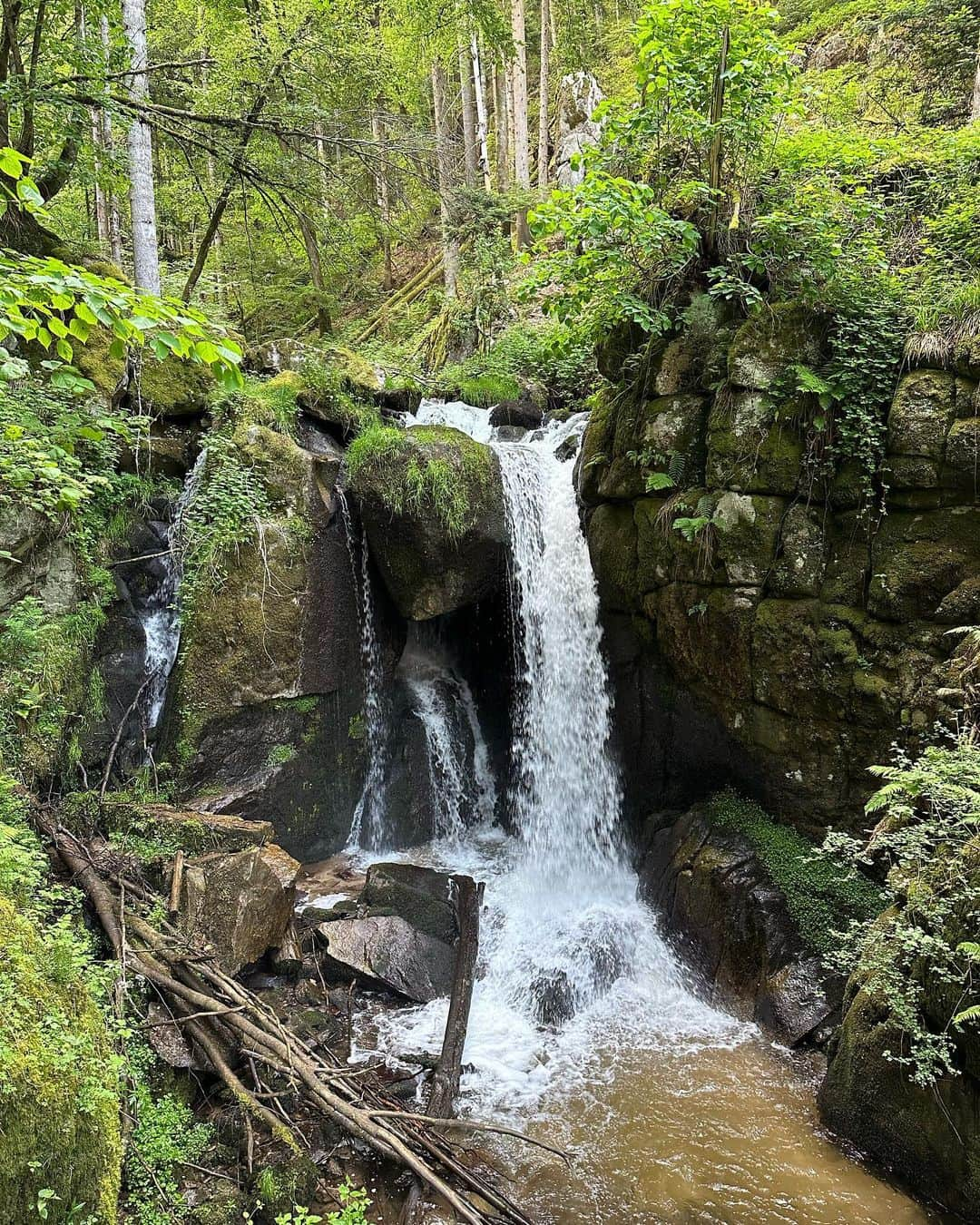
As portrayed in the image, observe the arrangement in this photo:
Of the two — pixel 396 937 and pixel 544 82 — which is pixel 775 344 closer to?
pixel 396 937

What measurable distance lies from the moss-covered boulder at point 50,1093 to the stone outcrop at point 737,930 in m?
4.94

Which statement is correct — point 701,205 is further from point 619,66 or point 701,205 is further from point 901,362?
point 619,66

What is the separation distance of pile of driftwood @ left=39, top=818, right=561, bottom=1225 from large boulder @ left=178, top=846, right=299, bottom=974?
1.24 feet

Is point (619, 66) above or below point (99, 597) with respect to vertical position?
above

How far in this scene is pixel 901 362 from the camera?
577cm

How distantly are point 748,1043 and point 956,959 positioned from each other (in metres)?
2.24

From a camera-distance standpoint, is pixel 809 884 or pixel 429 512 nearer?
pixel 809 884

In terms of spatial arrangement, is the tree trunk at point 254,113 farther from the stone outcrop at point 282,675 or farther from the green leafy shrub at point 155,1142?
the green leafy shrub at point 155,1142

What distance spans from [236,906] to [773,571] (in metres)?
5.37

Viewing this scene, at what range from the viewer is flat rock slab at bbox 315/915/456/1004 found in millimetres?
5762

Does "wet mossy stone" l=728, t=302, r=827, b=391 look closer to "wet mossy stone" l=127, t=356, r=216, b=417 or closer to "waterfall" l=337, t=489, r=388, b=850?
"waterfall" l=337, t=489, r=388, b=850

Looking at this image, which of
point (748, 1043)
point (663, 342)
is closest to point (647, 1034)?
point (748, 1043)

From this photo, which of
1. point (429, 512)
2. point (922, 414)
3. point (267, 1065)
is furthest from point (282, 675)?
point (922, 414)

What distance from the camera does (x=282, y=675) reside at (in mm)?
7629
